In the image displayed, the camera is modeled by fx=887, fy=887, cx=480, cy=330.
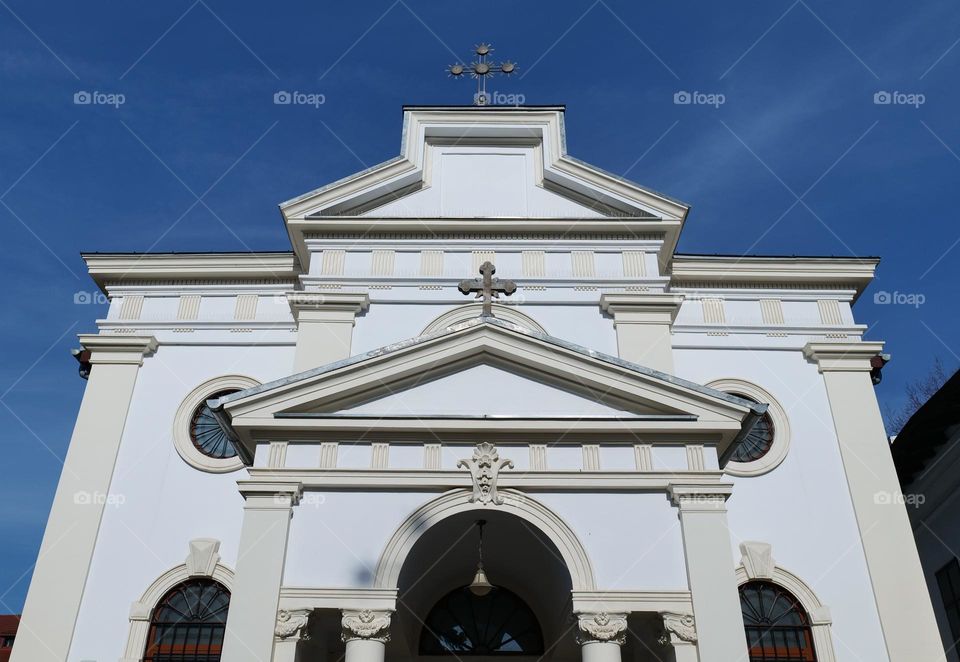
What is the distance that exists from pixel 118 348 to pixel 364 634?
977cm

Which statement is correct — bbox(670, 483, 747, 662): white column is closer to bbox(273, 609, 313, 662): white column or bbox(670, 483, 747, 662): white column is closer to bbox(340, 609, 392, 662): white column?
bbox(340, 609, 392, 662): white column

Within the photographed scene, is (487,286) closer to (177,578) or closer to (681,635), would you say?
(681,635)

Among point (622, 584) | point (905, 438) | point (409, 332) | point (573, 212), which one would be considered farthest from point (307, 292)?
point (905, 438)

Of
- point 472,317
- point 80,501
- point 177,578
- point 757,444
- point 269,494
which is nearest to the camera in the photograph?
point 269,494

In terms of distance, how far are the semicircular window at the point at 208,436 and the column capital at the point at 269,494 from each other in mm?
5702

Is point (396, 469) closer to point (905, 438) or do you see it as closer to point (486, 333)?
point (486, 333)

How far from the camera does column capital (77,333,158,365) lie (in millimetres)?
17562

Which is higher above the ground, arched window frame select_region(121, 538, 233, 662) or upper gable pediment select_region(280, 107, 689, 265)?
upper gable pediment select_region(280, 107, 689, 265)

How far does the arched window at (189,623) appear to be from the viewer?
49.4 feet

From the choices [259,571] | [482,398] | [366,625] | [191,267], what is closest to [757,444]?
[482,398]

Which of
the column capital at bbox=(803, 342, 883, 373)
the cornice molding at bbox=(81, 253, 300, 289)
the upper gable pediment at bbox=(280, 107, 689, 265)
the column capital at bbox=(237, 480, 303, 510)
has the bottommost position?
the column capital at bbox=(237, 480, 303, 510)

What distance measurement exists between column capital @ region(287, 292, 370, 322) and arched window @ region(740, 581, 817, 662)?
8.75m

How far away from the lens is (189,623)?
15.3 m

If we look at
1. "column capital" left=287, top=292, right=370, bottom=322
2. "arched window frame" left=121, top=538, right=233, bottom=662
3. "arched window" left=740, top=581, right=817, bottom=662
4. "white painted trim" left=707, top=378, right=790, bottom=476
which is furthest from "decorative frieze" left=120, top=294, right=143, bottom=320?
"arched window" left=740, top=581, right=817, bottom=662
